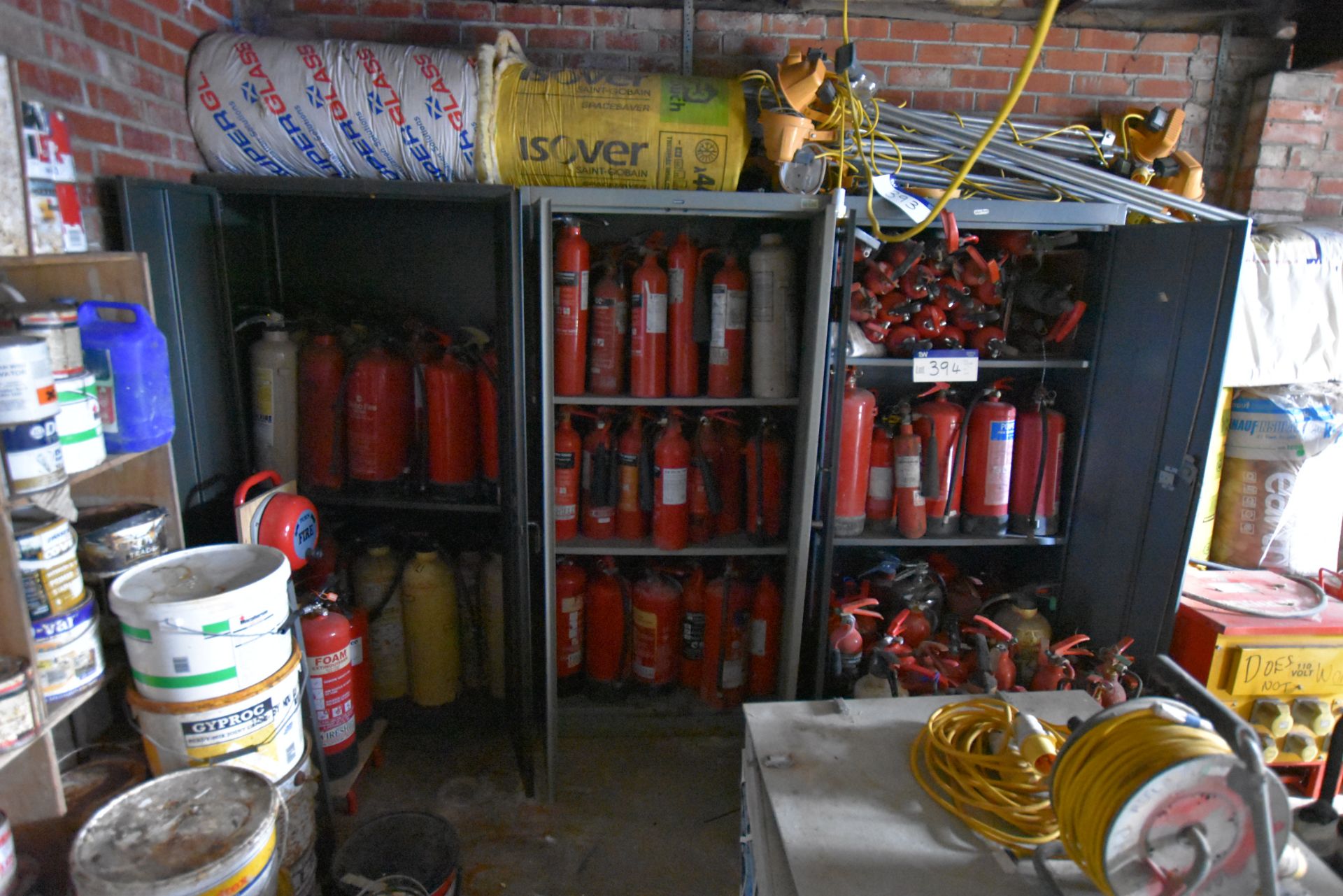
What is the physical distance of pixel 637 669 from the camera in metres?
2.54

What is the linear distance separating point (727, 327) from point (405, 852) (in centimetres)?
163

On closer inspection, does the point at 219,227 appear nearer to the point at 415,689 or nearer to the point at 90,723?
the point at 90,723

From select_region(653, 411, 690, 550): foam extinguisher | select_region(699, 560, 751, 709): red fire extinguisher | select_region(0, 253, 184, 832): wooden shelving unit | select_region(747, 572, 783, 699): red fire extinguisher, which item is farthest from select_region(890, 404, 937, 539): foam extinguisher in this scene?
select_region(0, 253, 184, 832): wooden shelving unit

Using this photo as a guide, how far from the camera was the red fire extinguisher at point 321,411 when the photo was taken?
2.21 m

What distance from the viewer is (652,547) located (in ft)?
7.61

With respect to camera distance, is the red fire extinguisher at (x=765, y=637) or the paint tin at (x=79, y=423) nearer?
the paint tin at (x=79, y=423)

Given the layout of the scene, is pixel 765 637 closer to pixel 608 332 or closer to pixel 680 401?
pixel 680 401

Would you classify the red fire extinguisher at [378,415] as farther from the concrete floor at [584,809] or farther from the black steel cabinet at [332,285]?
the concrete floor at [584,809]

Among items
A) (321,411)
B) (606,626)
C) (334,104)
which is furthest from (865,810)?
(334,104)

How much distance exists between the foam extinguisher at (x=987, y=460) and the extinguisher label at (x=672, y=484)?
2.85 ft

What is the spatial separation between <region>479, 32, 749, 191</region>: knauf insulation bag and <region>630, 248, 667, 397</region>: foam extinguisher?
0.25 metres

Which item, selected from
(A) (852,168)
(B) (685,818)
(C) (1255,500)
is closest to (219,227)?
(A) (852,168)

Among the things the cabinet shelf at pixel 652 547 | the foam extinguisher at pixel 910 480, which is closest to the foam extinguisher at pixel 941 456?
the foam extinguisher at pixel 910 480

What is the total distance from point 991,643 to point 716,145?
162 cm
